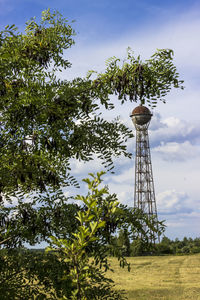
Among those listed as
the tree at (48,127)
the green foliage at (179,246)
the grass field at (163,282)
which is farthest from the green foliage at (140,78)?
the green foliage at (179,246)

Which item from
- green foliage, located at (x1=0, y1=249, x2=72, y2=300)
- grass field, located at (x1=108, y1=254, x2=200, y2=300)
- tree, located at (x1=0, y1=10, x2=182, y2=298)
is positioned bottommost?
grass field, located at (x1=108, y1=254, x2=200, y2=300)

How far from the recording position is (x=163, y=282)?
24391 millimetres

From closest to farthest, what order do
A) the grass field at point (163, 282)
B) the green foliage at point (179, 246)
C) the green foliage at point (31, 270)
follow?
the green foliage at point (31, 270) → the grass field at point (163, 282) → the green foliage at point (179, 246)

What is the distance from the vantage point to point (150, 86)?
558 centimetres

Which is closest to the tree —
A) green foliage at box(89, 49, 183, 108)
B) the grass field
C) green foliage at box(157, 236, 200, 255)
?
green foliage at box(89, 49, 183, 108)

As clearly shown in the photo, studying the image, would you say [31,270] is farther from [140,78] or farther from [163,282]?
[163,282]

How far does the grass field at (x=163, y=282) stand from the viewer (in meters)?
20.0

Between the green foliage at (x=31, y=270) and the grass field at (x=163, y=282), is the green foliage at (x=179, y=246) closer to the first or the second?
the grass field at (x=163, y=282)

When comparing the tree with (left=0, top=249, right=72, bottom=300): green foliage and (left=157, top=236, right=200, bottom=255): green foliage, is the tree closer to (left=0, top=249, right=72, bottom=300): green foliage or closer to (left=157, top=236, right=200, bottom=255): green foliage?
(left=0, top=249, right=72, bottom=300): green foliage

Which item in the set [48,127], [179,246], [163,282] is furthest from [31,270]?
[179,246]

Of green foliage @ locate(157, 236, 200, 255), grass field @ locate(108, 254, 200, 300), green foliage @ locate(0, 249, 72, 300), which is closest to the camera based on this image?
green foliage @ locate(0, 249, 72, 300)

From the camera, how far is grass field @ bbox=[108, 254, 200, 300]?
65.6 ft

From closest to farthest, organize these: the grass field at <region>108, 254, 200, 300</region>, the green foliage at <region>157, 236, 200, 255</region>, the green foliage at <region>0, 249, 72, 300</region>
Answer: the green foliage at <region>0, 249, 72, 300</region> → the grass field at <region>108, 254, 200, 300</region> → the green foliage at <region>157, 236, 200, 255</region>

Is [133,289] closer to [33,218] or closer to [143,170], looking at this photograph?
[33,218]
